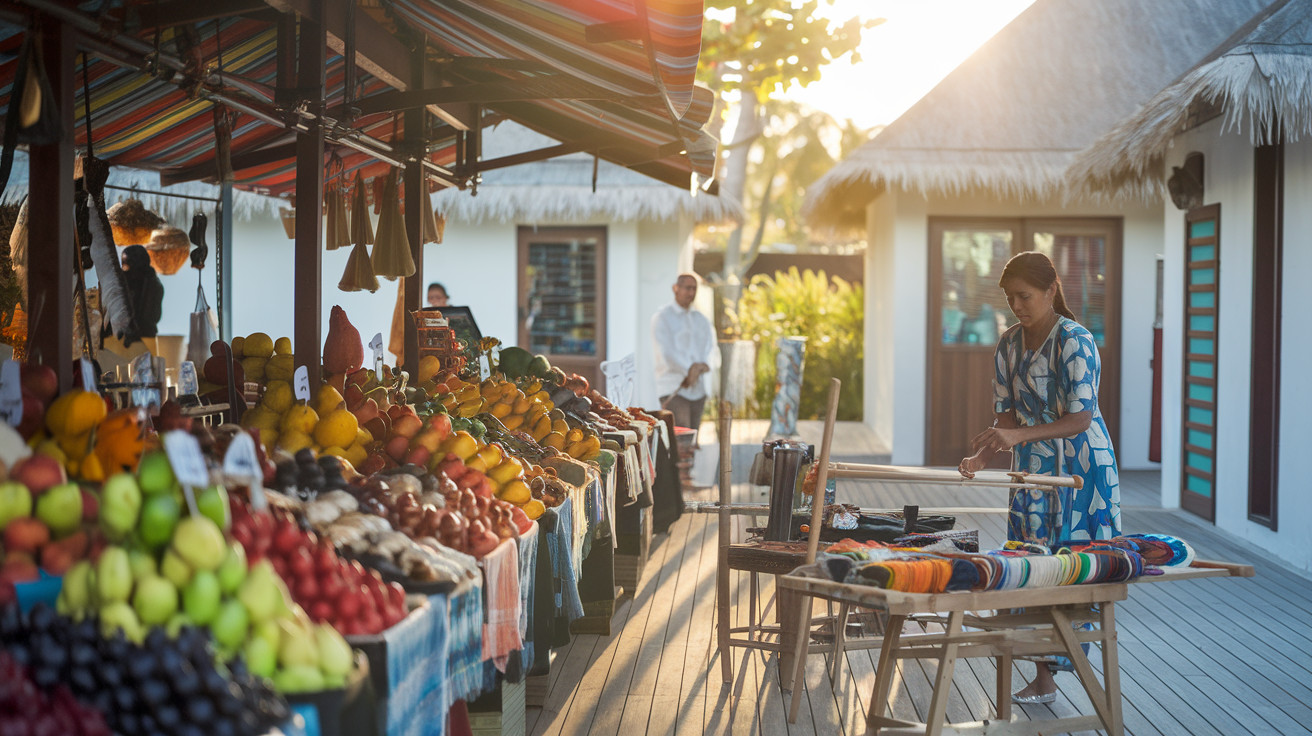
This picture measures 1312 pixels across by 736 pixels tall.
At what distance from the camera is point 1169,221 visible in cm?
826

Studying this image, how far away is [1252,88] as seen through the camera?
19.2 feet

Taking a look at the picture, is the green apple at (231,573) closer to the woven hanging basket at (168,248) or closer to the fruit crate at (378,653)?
the fruit crate at (378,653)

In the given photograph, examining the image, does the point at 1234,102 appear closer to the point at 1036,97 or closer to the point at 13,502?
the point at 1036,97

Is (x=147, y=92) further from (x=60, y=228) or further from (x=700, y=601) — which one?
(x=700, y=601)

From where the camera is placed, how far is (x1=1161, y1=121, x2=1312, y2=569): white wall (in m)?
6.21

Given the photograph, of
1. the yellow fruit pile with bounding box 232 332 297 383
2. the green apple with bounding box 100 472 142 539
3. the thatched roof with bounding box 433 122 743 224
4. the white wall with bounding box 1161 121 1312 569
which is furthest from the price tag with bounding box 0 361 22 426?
the thatched roof with bounding box 433 122 743 224

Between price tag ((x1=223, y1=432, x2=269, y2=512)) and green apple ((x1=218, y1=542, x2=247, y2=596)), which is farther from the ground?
price tag ((x1=223, y1=432, x2=269, y2=512))

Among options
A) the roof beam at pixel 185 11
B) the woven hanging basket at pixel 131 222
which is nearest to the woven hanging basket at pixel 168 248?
the woven hanging basket at pixel 131 222

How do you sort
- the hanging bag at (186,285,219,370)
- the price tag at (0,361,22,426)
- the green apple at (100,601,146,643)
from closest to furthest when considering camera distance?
the green apple at (100,601,146,643)
the price tag at (0,361,22,426)
the hanging bag at (186,285,219,370)

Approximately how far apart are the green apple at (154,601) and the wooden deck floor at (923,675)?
209cm

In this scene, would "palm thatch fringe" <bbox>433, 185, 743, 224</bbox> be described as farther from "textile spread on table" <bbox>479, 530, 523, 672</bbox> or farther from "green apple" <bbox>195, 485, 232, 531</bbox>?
"green apple" <bbox>195, 485, 232, 531</bbox>

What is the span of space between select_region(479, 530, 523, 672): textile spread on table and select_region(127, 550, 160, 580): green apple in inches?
39.7

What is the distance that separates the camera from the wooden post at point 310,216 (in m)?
3.75

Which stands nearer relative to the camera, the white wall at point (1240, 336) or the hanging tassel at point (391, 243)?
the hanging tassel at point (391, 243)
